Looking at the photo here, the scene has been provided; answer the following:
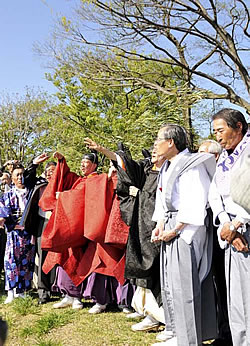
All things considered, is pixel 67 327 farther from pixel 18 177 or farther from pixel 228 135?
pixel 228 135

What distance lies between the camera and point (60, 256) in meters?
4.94

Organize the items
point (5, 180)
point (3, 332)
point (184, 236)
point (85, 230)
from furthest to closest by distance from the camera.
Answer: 1. point (5, 180)
2. point (85, 230)
3. point (184, 236)
4. point (3, 332)

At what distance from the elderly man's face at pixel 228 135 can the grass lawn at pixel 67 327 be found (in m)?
1.90

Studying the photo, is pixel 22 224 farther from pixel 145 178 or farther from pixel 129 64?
pixel 129 64

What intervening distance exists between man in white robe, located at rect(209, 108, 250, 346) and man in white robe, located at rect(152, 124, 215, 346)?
0.51 ft

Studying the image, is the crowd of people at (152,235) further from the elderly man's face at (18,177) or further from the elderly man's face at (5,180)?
the elderly man's face at (5,180)

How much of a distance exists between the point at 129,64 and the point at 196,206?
38.1 feet

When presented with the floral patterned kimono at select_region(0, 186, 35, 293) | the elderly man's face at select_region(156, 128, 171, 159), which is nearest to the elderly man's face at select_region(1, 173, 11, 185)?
the floral patterned kimono at select_region(0, 186, 35, 293)

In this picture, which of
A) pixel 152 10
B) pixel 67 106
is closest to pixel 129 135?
pixel 152 10

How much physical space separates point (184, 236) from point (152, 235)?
377mm

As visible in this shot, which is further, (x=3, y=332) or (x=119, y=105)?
(x=119, y=105)

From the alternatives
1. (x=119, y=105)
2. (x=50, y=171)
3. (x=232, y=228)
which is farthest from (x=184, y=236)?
(x=119, y=105)

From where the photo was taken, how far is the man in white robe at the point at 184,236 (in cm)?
316

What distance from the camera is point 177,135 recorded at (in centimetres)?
347
